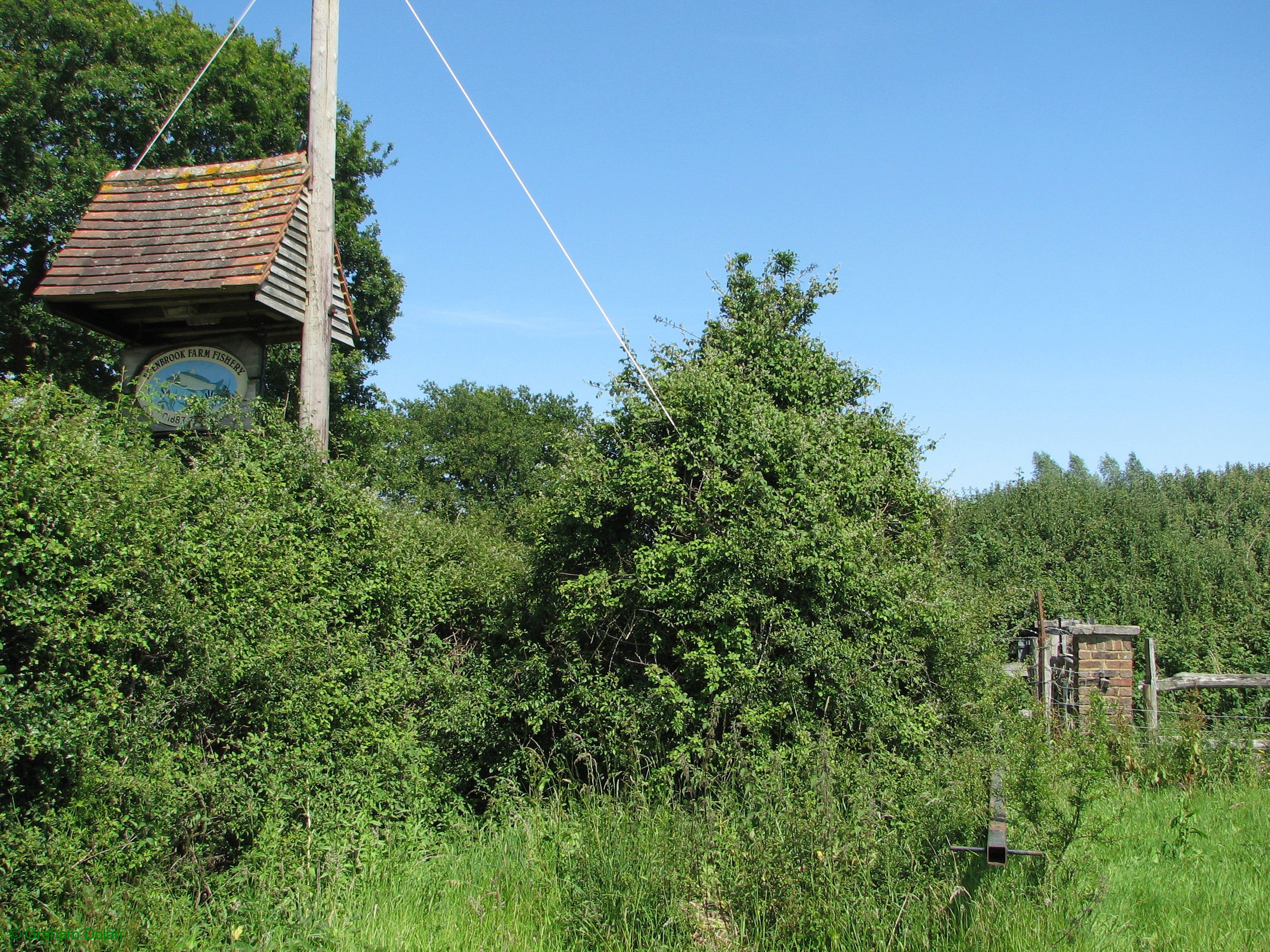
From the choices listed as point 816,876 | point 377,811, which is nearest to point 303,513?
point 377,811

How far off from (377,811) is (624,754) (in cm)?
181

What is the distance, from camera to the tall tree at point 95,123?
1795 centimetres

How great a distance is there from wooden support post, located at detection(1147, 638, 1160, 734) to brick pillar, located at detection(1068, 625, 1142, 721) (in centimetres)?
18

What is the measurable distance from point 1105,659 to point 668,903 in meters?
7.49

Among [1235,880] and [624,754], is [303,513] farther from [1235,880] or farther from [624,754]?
[1235,880]

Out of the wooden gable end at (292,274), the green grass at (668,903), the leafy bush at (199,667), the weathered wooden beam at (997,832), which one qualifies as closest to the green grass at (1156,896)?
the green grass at (668,903)

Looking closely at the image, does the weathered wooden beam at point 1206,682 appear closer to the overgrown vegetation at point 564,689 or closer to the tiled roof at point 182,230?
the overgrown vegetation at point 564,689

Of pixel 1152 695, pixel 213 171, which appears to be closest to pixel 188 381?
pixel 213 171

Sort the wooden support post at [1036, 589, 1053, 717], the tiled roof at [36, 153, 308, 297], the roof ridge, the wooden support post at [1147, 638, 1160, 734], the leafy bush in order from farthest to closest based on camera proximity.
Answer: the wooden support post at [1036, 589, 1053, 717], the wooden support post at [1147, 638, 1160, 734], the roof ridge, the tiled roof at [36, 153, 308, 297], the leafy bush

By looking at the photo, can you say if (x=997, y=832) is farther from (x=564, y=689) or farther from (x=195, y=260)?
(x=195, y=260)

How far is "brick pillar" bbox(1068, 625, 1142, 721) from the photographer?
10.0 metres

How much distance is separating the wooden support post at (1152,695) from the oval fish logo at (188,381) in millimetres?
9424

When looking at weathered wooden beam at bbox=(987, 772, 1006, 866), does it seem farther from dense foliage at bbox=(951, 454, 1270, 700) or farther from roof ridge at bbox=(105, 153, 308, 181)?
dense foliage at bbox=(951, 454, 1270, 700)

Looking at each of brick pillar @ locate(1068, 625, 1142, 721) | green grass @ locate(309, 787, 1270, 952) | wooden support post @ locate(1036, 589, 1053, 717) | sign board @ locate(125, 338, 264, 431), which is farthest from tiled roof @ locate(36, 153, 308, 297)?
brick pillar @ locate(1068, 625, 1142, 721)
